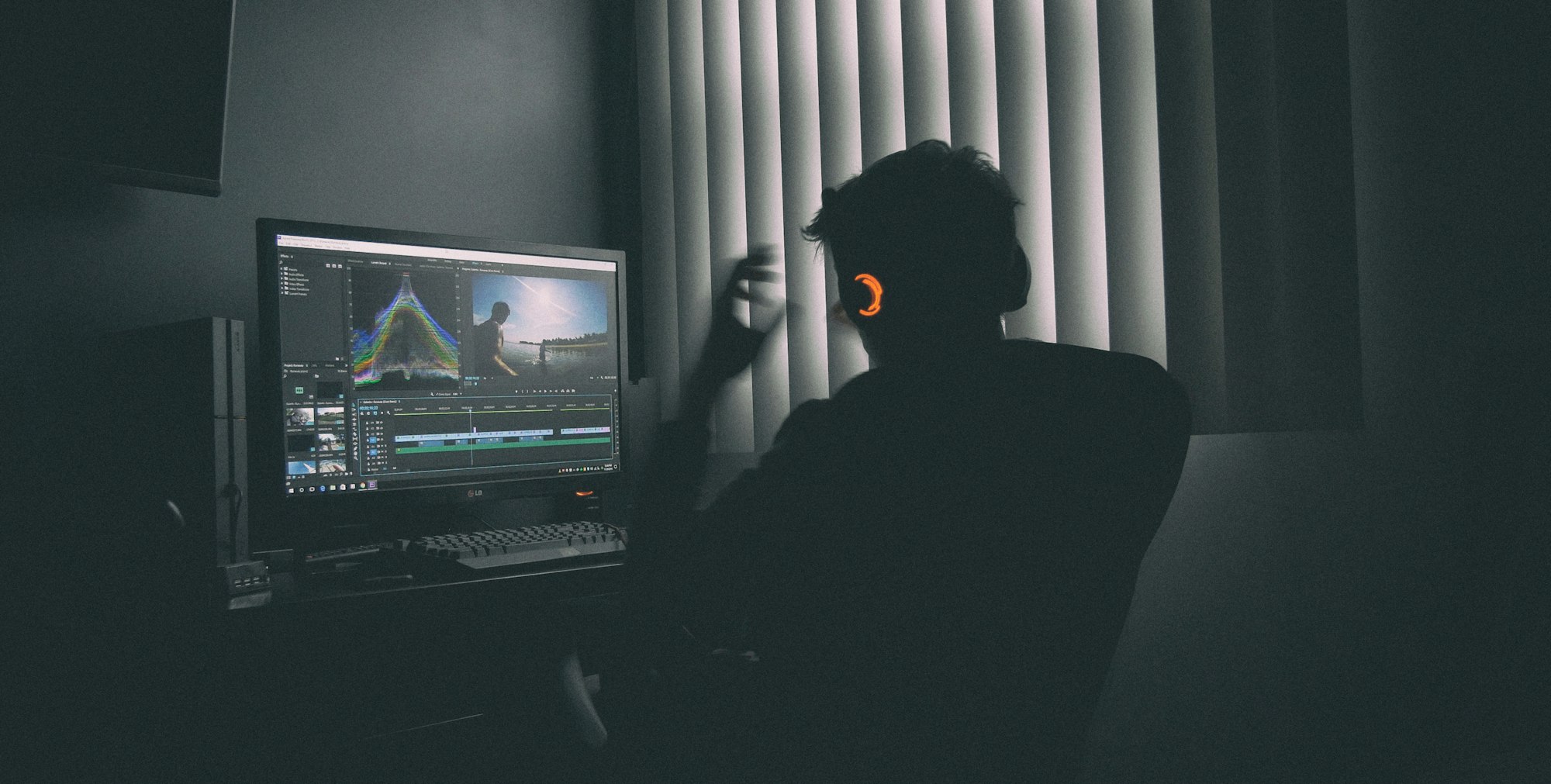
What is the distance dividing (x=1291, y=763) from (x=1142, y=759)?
239 millimetres

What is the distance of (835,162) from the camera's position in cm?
202

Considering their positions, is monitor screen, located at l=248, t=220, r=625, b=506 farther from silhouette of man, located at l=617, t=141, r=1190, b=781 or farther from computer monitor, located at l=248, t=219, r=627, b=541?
silhouette of man, located at l=617, t=141, r=1190, b=781

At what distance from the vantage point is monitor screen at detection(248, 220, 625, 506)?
1.42 m

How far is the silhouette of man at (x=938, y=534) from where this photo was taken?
712 millimetres

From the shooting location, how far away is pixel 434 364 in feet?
5.18

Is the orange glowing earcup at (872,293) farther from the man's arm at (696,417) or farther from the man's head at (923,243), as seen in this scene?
→ the man's arm at (696,417)

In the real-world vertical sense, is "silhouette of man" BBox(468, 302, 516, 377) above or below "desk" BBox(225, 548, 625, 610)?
above

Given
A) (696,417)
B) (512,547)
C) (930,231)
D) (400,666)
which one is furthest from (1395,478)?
(400,666)

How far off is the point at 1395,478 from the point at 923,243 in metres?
1.07

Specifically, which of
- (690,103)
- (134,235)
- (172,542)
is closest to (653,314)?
(690,103)

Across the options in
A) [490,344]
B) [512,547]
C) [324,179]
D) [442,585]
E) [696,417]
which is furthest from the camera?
[324,179]

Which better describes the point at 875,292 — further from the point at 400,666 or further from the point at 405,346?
the point at 400,666

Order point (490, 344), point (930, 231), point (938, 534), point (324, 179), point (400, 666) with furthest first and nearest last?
point (324, 179)
point (490, 344)
point (400, 666)
point (930, 231)
point (938, 534)

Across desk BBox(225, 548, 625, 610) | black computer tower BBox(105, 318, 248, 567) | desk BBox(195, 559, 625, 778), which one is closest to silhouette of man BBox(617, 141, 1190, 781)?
desk BBox(195, 559, 625, 778)
